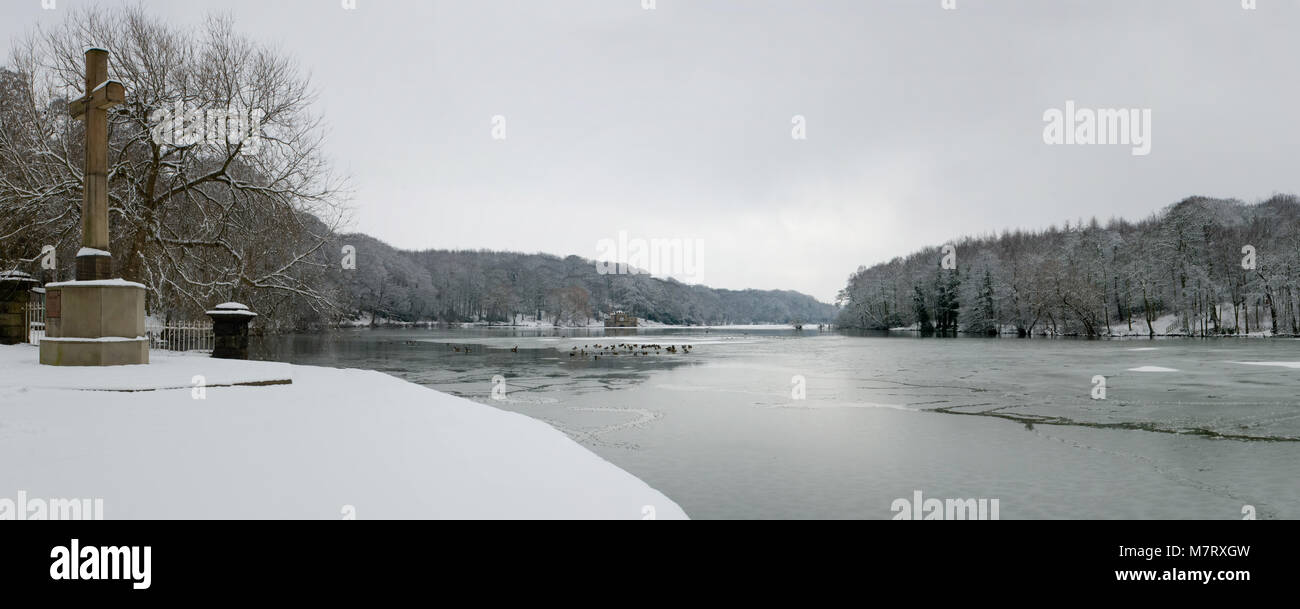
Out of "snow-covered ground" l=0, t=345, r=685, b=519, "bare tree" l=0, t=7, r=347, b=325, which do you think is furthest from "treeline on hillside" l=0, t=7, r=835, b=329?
"snow-covered ground" l=0, t=345, r=685, b=519

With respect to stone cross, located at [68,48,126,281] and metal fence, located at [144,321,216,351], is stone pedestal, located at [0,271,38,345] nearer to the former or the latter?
metal fence, located at [144,321,216,351]

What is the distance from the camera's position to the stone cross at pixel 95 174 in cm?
1134

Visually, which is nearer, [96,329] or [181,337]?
[96,329]

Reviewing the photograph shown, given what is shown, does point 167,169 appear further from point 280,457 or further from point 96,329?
point 280,457

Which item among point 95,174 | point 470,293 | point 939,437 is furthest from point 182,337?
point 470,293

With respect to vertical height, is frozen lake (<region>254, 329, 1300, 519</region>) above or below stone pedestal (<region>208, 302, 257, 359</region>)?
below

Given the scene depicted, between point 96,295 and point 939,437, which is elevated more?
point 96,295

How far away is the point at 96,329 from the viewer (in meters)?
11.0

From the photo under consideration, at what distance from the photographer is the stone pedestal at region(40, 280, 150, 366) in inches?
427

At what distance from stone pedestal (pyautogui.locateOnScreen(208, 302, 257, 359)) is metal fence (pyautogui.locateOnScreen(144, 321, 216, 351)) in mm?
6712

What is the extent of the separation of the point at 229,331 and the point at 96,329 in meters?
7.67

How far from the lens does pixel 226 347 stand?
59.7ft

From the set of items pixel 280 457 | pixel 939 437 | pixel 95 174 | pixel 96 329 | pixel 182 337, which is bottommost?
pixel 939 437
